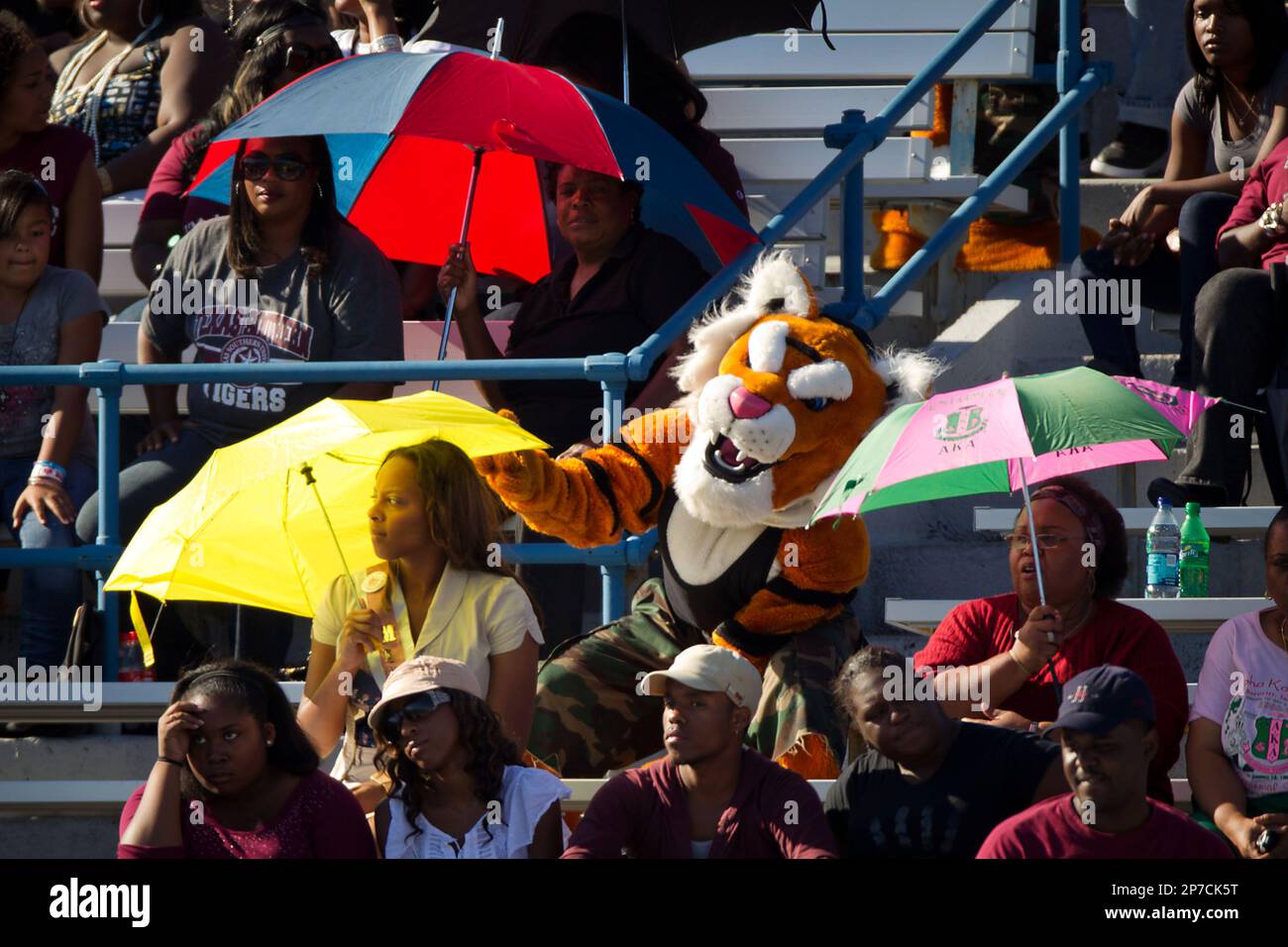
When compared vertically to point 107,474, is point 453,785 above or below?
below

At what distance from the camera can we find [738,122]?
8.71 meters

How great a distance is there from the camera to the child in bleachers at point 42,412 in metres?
6.33

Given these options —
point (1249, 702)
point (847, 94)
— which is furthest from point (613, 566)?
point (847, 94)

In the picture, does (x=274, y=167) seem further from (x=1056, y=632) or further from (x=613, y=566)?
(x=1056, y=632)

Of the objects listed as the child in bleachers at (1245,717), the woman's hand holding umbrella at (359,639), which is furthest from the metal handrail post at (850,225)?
the woman's hand holding umbrella at (359,639)

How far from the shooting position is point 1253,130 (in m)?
7.07

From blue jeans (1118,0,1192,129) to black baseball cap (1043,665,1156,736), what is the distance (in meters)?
4.55

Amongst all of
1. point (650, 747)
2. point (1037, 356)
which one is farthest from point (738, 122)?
point (650, 747)

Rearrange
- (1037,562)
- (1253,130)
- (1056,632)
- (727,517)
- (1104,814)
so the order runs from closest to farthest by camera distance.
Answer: (1104,814), (1056,632), (1037,562), (727,517), (1253,130)

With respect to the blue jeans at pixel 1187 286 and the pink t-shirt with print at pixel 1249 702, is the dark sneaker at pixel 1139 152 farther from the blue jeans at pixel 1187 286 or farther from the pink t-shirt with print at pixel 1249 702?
the pink t-shirt with print at pixel 1249 702

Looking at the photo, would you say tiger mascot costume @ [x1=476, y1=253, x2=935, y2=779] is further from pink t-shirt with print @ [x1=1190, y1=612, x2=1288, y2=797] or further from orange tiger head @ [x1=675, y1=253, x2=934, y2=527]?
pink t-shirt with print @ [x1=1190, y1=612, x2=1288, y2=797]

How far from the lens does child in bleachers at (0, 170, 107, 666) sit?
633 centimetres

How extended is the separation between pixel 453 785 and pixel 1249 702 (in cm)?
178
